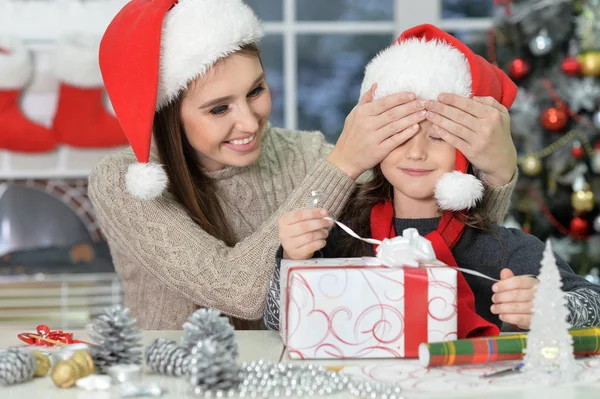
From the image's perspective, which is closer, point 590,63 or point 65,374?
point 65,374

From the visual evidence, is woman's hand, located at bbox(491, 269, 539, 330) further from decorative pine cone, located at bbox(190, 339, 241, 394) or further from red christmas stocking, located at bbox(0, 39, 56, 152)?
red christmas stocking, located at bbox(0, 39, 56, 152)

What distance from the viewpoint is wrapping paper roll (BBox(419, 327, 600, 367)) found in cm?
112

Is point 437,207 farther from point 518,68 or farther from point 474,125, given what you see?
point 518,68

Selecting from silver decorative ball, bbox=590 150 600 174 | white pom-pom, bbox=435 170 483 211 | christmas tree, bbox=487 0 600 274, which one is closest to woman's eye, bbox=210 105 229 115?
white pom-pom, bbox=435 170 483 211

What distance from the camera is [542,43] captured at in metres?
3.14

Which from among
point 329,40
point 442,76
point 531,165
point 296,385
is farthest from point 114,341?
point 329,40

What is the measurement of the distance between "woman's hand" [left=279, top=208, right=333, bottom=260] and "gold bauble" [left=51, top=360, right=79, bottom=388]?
416 millimetres

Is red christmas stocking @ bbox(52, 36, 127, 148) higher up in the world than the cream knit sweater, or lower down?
higher up

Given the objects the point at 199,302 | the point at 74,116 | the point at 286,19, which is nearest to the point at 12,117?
the point at 74,116

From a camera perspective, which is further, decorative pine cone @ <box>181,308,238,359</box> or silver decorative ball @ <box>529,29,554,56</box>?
silver decorative ball @ <box>529,29,554,56</box>

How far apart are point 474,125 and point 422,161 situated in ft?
0.38

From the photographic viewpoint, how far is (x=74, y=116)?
3467 mm

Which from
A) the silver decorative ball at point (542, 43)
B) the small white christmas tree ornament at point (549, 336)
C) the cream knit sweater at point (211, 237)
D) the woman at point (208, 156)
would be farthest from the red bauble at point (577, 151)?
the small white christmas tree ornament at point (549, 336)

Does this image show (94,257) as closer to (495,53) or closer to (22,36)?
(22,36)
